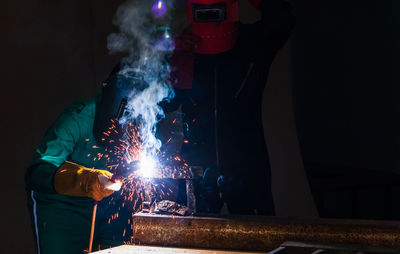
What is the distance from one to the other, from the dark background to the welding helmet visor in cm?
124

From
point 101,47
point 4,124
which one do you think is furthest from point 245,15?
point 4,124

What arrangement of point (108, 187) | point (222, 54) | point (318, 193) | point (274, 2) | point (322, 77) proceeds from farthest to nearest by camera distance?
point (322, 77) < point (318, 193) < point (222, 54) < point (274, 2) < point (108, 187)

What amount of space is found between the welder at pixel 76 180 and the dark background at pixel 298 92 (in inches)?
38.9

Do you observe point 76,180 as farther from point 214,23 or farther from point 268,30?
point 268,30

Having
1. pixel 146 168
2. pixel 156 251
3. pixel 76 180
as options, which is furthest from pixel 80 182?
pixel 156 251

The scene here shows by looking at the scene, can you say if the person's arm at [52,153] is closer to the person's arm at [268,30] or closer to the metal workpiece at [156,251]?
the metal workpiece at [156,251]

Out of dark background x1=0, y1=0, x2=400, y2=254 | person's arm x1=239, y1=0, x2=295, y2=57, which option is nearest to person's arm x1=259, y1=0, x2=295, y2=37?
person's arm x1=239, y1=0, x2=295, y2=57

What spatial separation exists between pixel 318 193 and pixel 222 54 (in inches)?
56.9

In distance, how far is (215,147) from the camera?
247 centimetres

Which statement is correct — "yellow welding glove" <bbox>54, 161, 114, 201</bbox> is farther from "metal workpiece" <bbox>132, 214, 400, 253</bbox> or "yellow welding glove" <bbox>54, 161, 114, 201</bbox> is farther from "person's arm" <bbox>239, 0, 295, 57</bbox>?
"person's arm" <bbox>239, 0, 295, 57</bbox>

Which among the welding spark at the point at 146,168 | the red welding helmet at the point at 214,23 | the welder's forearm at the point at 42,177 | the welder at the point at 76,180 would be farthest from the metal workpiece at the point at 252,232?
the red welding helmet at the point at 214,23

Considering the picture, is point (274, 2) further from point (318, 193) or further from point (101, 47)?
point (101, 47)

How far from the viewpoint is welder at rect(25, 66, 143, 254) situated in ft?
6.56

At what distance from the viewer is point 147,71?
243 cm
